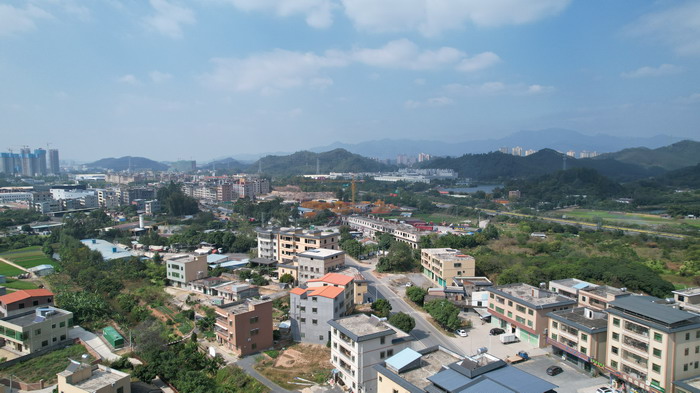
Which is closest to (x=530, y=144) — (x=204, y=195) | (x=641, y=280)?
(x=204, y=195)

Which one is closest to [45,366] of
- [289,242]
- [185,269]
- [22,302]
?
[22,302]

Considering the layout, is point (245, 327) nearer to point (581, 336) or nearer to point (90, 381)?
point (90, 381)

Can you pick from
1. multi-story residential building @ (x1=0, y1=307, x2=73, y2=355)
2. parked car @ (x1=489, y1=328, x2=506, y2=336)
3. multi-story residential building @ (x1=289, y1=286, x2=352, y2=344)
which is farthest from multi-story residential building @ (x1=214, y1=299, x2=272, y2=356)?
parked car @ (x1=489, y1=328, x2=506, y2=336)

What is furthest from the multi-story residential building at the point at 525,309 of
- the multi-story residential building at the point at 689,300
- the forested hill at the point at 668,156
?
the forested hill at the point at 668,156

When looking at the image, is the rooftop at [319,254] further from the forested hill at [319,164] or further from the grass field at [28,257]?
the forested hill at [319,164]

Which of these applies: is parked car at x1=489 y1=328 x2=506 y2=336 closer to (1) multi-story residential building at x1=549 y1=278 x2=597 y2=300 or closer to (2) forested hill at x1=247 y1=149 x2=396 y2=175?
(1) multi-story residential building at x1=549 y1=278 x2=597 y2=300

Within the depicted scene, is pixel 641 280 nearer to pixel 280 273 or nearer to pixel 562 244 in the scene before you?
pixel 562 244
